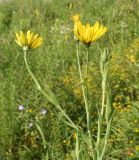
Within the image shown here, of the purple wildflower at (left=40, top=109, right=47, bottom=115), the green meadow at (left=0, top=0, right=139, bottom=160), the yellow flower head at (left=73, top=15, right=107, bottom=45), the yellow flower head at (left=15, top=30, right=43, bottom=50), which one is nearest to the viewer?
the yellow flower head at (left=73, top=15, right=107, bottom=45)

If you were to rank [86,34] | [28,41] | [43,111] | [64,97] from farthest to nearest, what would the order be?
[64,97] → [43,111] → [28,41] → [86,34]

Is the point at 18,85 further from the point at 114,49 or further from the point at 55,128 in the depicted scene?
the point at 114,49

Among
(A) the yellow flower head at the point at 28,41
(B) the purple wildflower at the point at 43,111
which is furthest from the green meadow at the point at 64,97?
(A) the yellow flower head at the point at 28,41

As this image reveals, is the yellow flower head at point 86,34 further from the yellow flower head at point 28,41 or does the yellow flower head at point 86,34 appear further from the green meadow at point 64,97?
the yellow flower head at point 28,41

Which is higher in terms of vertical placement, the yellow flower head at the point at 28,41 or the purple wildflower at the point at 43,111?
the yellow flower head at the point at 28,41

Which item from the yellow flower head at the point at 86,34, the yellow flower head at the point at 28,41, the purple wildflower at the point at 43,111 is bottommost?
the purple wildflower at the point at 43,111

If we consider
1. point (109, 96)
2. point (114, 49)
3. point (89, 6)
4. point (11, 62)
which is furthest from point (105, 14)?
point (109, 96)

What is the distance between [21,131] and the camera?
317cm

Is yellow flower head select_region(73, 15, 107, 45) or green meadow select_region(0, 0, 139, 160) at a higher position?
yellow flower head select_region(73, 15, 107, 45)

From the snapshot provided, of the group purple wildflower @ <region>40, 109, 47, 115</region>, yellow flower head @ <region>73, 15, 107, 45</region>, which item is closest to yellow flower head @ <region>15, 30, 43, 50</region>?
yellow flower head @ <region>73, 15, 107, 45</region>

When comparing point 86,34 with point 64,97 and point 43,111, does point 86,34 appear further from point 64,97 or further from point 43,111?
point 64,97

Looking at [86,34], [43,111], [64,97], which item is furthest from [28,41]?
[64,97]

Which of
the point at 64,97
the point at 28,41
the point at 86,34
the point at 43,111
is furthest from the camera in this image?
the point at 64,97

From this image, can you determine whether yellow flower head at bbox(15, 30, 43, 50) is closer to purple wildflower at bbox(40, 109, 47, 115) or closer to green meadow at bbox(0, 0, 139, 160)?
green meadow at bbox(0, 0, 139, 160)
